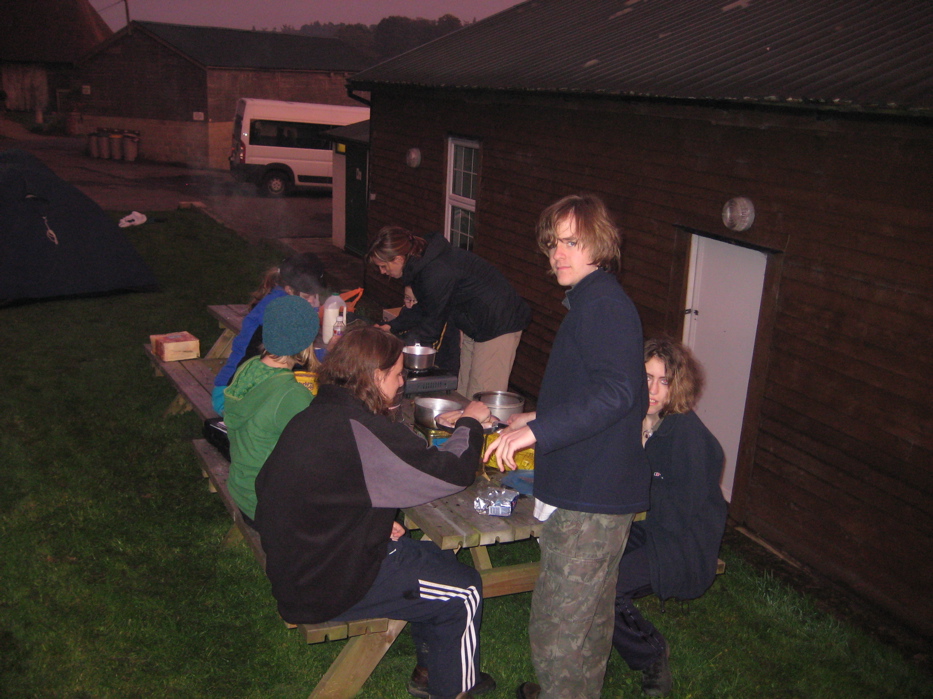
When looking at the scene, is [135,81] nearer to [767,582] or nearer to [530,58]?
[530,58]

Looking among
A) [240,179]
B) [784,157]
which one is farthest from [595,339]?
[240,179]

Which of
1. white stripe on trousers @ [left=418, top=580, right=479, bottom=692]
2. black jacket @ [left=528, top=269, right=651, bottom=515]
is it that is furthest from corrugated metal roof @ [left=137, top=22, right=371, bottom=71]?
black jacket @ [left=528, top=269, right=651, bottom=515]

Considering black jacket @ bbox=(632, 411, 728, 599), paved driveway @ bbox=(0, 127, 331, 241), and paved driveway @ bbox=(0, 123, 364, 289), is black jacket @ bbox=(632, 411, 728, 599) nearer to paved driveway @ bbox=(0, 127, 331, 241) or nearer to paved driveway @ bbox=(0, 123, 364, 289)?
paved driveway @ bbox=(0, 123, 364, 289)

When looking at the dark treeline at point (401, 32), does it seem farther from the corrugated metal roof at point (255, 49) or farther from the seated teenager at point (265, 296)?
the seated teenager at point (265, 296)

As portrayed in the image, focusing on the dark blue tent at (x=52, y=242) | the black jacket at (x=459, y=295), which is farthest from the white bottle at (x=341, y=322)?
the dark blue tent at (x=52, y=242)

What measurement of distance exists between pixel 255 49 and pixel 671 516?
3558 centimetres

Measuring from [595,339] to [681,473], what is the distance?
4.02ft

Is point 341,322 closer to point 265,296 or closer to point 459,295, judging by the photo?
point 265,296

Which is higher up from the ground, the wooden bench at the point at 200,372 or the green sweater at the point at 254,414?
the green sweater at the point at 254,414

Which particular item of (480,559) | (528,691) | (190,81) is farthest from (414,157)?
(190,81)

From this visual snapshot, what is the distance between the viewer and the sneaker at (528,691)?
379cm

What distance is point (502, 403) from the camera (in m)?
4.46

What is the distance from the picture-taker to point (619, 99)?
630 cm

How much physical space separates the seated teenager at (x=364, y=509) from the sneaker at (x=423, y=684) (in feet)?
0.79
